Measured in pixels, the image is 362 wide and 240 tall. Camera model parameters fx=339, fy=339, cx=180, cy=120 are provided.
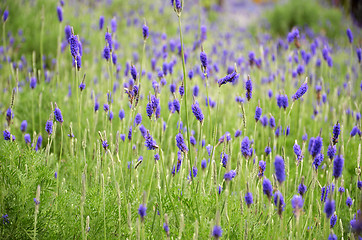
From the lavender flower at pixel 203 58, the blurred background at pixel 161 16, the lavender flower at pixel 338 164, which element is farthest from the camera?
the blurred background at pixel 161 16

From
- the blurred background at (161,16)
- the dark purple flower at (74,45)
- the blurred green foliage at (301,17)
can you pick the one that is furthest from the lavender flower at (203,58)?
the blurred green foliage at (301,17)

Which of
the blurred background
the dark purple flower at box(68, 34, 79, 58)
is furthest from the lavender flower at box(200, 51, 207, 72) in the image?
the blurred background

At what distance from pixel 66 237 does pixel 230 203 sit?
25.2 inches

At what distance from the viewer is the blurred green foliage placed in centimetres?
859

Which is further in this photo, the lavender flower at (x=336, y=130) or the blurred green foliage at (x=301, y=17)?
the blurred green foliage at (x=301, y=17)

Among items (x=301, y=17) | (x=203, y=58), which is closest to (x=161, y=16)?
(x=301, y=17)

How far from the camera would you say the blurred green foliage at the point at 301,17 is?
8.59 m

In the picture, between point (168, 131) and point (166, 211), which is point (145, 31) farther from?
point (168, 131)

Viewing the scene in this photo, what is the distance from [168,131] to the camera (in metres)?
2.54

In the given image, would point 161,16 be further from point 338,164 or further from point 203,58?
point 338,164

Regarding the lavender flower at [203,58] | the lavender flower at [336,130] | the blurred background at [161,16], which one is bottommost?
the lavender flower at [336,130]

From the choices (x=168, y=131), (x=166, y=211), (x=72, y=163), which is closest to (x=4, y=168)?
(x=72, y=163)

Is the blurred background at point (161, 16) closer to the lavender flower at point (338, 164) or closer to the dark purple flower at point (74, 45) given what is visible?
the dark purple flower at point (74, 45)

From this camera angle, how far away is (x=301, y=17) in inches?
346
